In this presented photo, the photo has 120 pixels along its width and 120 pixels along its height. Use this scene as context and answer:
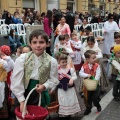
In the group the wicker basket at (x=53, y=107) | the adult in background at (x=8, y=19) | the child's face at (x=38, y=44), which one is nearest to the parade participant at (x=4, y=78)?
the wicker basket at (x=53, y=107)

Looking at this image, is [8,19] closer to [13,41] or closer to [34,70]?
[13,41]

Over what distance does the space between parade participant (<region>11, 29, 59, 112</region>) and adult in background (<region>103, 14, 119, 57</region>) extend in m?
6.83

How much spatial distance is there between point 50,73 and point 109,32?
6943 mm

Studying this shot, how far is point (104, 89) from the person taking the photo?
5883mm

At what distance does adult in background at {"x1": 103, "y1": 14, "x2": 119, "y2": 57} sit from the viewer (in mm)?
9352

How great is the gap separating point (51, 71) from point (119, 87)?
9.29 ft

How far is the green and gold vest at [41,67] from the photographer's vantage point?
2.81 meters

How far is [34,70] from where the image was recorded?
284 cm

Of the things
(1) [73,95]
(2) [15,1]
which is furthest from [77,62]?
(2) [15,1]

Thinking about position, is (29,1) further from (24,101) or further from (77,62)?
(24,101)

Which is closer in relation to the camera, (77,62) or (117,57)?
(117,57)

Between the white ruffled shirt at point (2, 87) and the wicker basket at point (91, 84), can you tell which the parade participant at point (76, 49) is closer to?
the wicker basket at point (91, 84)

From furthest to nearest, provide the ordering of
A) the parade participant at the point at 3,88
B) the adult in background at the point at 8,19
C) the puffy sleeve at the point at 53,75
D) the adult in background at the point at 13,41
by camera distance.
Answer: the adult in background at the point at 8,19
the adult in background at the point at 13,41
the parade participant at the point at 3,88
the puffy sleeve at the point at 53,75

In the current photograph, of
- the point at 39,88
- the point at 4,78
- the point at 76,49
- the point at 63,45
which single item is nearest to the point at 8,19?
the point at 76,49
